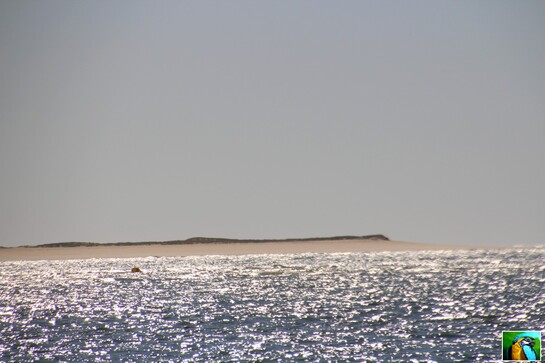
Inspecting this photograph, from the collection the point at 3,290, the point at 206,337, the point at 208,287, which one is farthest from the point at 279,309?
the point at 3,290

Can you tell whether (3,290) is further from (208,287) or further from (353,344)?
(353,344)

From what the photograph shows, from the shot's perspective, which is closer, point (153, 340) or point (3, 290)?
point (153, 340)

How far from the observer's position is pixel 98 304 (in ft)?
337

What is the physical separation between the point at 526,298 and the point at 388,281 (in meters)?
43.5

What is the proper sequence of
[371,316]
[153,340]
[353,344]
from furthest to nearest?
[371,316] → [153,340] → [353,344]

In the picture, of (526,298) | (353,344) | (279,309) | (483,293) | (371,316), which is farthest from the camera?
(483,293)

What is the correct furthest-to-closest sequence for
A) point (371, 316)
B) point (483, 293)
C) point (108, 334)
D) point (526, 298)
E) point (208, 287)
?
point (208, 287) → point (483, 293) → point (526, 298) → point (371, 316) → point (108, 334)

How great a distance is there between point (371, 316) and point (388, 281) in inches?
2394

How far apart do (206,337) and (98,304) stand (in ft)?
131

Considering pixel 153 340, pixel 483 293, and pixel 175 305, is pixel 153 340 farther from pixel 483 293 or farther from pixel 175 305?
pixel 483 293

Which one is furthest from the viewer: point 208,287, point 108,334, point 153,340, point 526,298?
point 208,287

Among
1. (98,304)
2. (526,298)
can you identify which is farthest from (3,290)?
(526,298)

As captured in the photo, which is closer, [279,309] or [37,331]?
[37,331]

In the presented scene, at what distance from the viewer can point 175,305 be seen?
98312 mm
